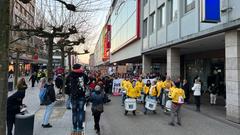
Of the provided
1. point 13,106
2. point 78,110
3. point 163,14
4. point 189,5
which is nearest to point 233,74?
point 78,110

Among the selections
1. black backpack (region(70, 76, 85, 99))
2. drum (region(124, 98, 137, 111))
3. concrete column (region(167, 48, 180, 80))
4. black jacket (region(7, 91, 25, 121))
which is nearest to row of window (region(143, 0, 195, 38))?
concrete column (region(167, 48, 180, 80))

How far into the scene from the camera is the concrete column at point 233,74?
398 inches

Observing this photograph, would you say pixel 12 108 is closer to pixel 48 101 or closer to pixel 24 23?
pixel 48 101

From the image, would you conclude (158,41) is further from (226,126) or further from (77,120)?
(77,120)

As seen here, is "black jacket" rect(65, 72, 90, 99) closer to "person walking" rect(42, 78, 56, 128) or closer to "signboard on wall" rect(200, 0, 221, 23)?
"person walking" rect(42, 78, 56, 128)

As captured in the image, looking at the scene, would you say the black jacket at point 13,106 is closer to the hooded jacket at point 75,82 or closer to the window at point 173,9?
the hooded jacket at point 75,82

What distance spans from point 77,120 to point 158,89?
644 centimetres

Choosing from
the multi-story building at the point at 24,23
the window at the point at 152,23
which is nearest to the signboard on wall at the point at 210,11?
the multi-story building at the point at 24,23

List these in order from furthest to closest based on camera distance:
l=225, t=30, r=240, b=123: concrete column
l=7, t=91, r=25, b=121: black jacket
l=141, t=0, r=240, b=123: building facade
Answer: l=141, t=0, r=240, b=123: building facade → l=225, t=30, r=240, b=123: concrete column → l=7, t=91, r=25, b=121: black jacket

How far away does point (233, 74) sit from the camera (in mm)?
10398

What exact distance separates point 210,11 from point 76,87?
6.61 metres

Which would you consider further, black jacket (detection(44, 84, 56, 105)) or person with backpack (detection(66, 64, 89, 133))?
black jacket (detection(44, 84, 56, 105))

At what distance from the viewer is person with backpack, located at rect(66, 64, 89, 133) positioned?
23.2ft

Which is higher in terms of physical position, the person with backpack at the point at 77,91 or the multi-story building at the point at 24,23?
the multi-story building at the point at 24,23
